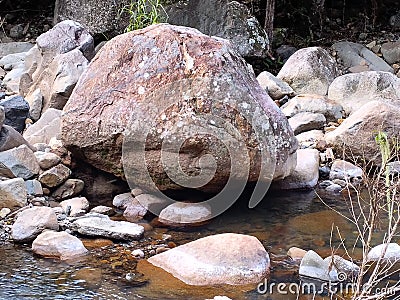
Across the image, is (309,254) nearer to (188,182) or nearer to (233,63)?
(188,182)

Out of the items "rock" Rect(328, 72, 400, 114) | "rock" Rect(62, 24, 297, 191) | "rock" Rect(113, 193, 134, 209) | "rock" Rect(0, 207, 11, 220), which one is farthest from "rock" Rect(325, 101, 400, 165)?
"rock" Rect(0, 207, 11, 220)

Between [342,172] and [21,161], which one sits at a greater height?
[21,161]

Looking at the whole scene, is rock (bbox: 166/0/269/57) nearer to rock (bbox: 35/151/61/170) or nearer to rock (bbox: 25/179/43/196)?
rock (bbox: 35/151/61/170)

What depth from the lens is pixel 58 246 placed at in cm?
352

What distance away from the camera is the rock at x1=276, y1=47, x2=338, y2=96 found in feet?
24.6

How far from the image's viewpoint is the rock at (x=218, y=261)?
10.7 feet

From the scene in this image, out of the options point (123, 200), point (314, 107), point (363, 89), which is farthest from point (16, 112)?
point (363, 89)

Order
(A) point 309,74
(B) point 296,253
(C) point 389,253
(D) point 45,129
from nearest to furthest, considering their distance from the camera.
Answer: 1. (C) point 389,253
2. (B) point 296,253
3. (D) point 45,129
4. (A) point 309,74

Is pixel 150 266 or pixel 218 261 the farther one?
pixel 150 266

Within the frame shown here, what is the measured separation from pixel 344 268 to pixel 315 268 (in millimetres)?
164

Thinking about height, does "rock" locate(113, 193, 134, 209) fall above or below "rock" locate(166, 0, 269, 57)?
below

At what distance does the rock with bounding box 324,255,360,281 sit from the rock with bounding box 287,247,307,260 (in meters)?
0.22

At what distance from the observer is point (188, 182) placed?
4.34 metres

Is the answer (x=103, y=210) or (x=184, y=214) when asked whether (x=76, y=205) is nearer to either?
(x=103, y=210)
